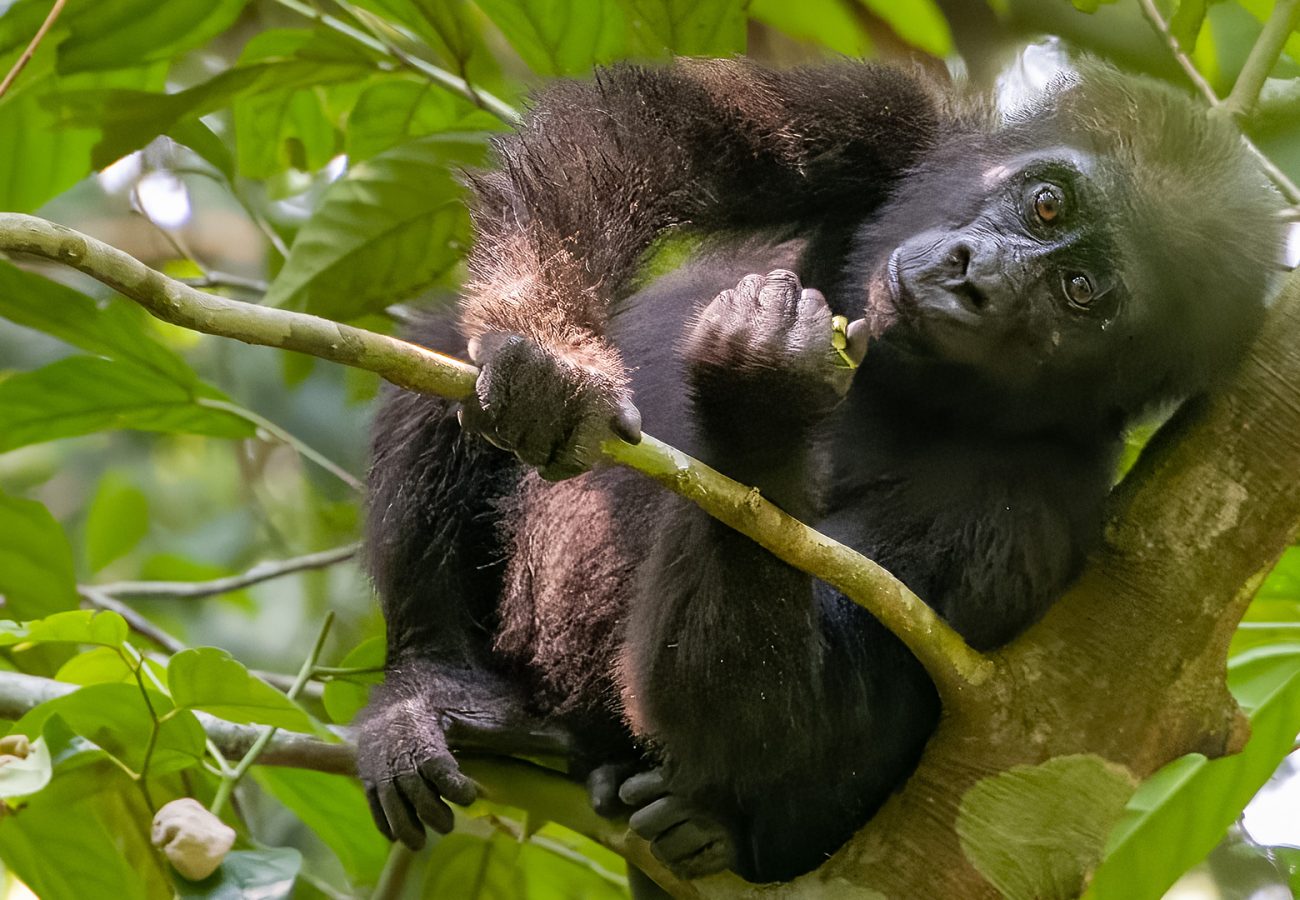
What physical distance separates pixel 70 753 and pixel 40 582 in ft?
2.33

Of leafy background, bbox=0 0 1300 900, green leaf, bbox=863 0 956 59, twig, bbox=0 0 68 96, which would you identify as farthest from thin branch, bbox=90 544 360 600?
green leaf, bbox=863 0 956 59

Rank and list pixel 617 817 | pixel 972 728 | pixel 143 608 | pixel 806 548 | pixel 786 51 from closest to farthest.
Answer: pixel 806 548, pixel 972 728, pixel 617 817, pixel 786 51, pixel 143 608

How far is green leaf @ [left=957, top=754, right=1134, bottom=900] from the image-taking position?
1.72 metres

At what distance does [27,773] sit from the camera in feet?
5.44

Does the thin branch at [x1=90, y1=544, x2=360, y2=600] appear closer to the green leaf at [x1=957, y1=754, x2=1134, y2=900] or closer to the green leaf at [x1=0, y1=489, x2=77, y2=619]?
the green leaf at [x1=0, y1=489, x2=77, y2=619]

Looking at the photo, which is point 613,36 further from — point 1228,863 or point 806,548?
point 1228,863

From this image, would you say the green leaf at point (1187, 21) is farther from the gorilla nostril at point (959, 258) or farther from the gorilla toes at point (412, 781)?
the gorilla toes at point (412, 781)

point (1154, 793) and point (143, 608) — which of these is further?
point (143, 608)

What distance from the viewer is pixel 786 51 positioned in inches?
135

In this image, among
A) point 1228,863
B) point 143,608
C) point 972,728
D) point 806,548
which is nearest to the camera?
point 806,548

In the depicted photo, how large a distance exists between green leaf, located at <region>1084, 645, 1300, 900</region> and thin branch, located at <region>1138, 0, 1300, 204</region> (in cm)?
75

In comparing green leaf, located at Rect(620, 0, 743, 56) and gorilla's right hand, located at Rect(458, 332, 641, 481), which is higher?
green leaf, located at Rect(620, 0, 743, 56)

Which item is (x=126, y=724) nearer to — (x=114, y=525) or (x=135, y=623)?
(x=135, y=623)

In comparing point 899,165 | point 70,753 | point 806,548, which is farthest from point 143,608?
point 806,548
